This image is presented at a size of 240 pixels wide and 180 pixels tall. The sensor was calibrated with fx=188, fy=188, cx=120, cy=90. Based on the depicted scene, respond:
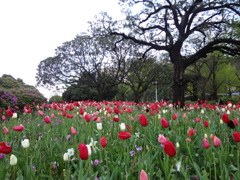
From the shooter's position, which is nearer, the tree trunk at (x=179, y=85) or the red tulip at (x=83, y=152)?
the red tulip at (x=83, y=152)

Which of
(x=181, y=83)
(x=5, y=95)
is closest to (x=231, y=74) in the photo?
(x=181, y=83)

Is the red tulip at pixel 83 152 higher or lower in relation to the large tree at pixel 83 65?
lower

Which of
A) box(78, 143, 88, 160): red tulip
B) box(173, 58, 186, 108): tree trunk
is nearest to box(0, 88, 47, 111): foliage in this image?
box(78, 143, 88, 160): red tulip

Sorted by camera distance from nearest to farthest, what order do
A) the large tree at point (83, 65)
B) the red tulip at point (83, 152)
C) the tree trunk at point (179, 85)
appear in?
Answer: the red tulip at point (83, 152) < the tree trunk at point (179, 85) < the large tree at point (83, 65)

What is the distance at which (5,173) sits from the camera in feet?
5.33

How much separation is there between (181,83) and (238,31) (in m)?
5.34

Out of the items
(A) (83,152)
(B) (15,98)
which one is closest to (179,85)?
(B) (15,98)

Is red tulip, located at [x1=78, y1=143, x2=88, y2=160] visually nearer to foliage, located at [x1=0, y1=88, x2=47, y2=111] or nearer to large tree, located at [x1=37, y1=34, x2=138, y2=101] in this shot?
foliage, located at [x1=0, y1=88, x2=47, y2=111]

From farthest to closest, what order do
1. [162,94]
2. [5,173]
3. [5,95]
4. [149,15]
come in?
[162,94] → [149,15] → [5,95] → [5,173]

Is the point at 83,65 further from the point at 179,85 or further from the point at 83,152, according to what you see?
the point at 83,152

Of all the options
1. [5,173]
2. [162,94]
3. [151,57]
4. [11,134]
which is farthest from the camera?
[162,94]

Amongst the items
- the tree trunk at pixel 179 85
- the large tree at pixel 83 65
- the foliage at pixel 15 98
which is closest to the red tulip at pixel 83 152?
the foliage at pixel 15 98

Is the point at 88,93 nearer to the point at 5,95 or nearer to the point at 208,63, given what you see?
the point at 208,63

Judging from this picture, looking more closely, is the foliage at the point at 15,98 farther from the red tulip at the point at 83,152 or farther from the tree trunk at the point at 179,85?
the tree trunk at the point at 179,85
